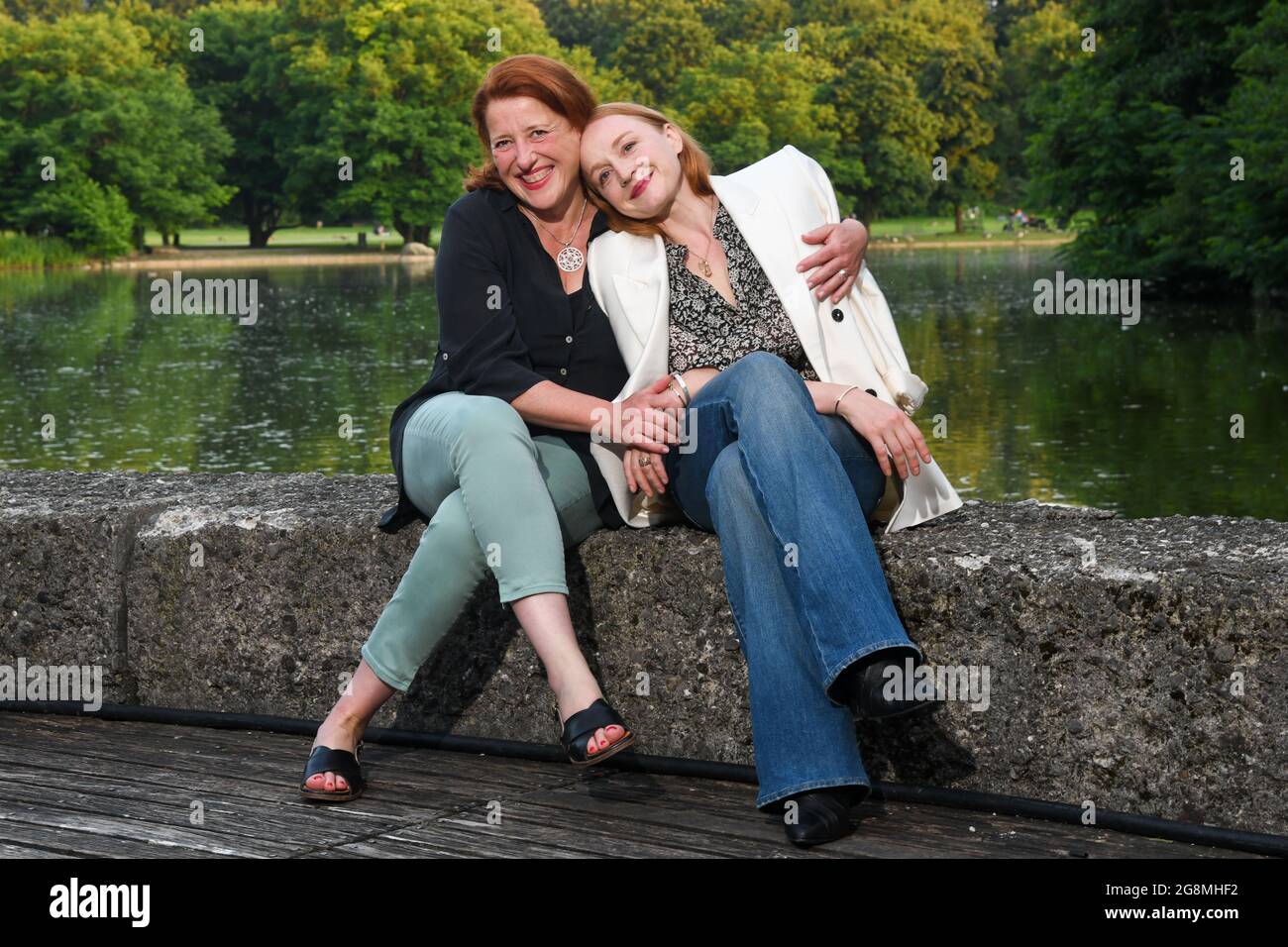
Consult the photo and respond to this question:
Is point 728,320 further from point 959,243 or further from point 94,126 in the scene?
point 959,243

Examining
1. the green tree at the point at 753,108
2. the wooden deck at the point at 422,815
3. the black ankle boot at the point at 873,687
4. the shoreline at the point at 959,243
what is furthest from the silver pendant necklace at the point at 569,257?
the green tree at the point at 753,108

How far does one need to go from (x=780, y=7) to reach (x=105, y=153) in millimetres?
44262

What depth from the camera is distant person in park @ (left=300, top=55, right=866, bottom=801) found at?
332 centimetres

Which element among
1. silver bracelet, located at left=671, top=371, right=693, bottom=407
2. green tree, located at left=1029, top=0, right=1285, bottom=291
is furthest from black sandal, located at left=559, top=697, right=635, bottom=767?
green tree, located at left=1029, top=0, right=1285, bottom=291

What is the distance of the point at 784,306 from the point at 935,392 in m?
16.0

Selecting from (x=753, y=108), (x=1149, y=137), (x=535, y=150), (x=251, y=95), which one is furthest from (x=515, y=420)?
(x=753, y=108)

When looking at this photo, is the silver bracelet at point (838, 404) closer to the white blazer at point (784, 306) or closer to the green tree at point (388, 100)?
the white blazer at point (784, 306)

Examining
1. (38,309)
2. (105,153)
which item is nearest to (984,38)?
(105,153)

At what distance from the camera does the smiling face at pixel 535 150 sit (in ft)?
12.9

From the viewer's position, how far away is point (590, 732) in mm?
3188

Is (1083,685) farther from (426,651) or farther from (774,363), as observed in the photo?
(426,651)

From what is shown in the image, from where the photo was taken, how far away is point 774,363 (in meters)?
3.33

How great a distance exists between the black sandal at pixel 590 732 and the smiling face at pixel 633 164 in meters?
1.21

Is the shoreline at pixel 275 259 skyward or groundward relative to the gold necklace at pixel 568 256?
skyward
